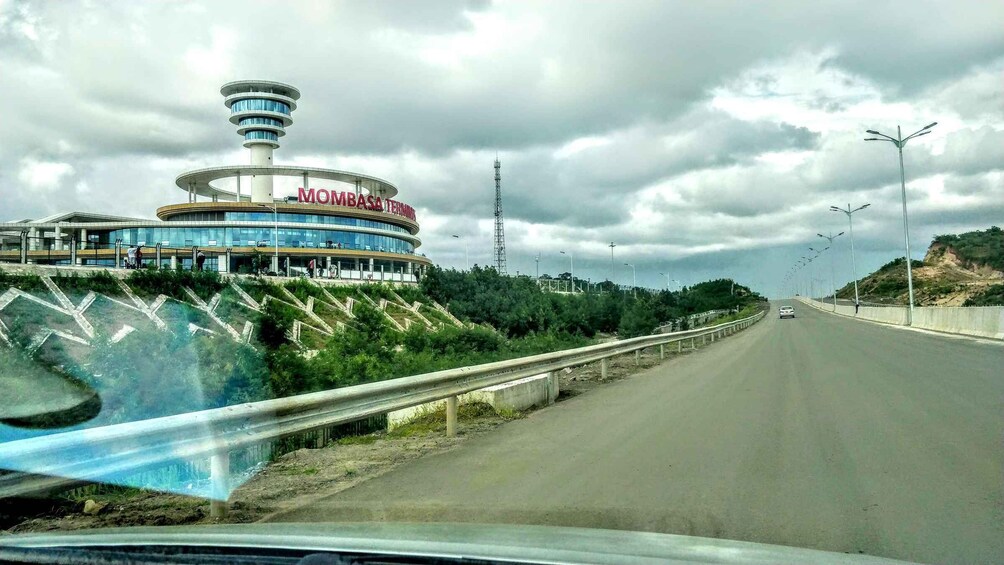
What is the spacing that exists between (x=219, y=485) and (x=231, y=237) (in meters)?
87.4

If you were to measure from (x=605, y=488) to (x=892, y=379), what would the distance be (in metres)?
11.9

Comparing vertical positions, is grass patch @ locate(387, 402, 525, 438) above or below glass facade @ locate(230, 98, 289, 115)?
below

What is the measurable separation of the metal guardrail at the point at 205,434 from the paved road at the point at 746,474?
2.53 ft

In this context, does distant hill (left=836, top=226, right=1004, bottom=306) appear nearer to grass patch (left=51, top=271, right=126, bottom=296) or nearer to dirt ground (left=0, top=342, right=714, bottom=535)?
grass patch (left=51, top=271, right=126, bottom=296)

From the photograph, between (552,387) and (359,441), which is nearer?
(359,441)

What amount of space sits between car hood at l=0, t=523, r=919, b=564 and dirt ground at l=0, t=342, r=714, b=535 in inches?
93.5

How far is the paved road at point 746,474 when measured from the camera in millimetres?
5344

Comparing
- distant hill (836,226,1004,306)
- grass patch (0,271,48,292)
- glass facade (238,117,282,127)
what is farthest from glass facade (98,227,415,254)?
distant hill (836,226,1004,306)

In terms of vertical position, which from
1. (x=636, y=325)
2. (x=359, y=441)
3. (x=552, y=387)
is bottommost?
(x=359, y=441)

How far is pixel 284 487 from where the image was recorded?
23.5 ft

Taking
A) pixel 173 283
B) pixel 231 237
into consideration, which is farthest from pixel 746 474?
pixel 231 237

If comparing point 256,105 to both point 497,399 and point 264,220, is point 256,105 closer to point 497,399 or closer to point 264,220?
point 264,220

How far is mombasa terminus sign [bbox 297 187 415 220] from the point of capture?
3620 inches

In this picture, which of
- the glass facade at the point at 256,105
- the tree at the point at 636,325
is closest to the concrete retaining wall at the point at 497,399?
the tree at the point at 636,325
